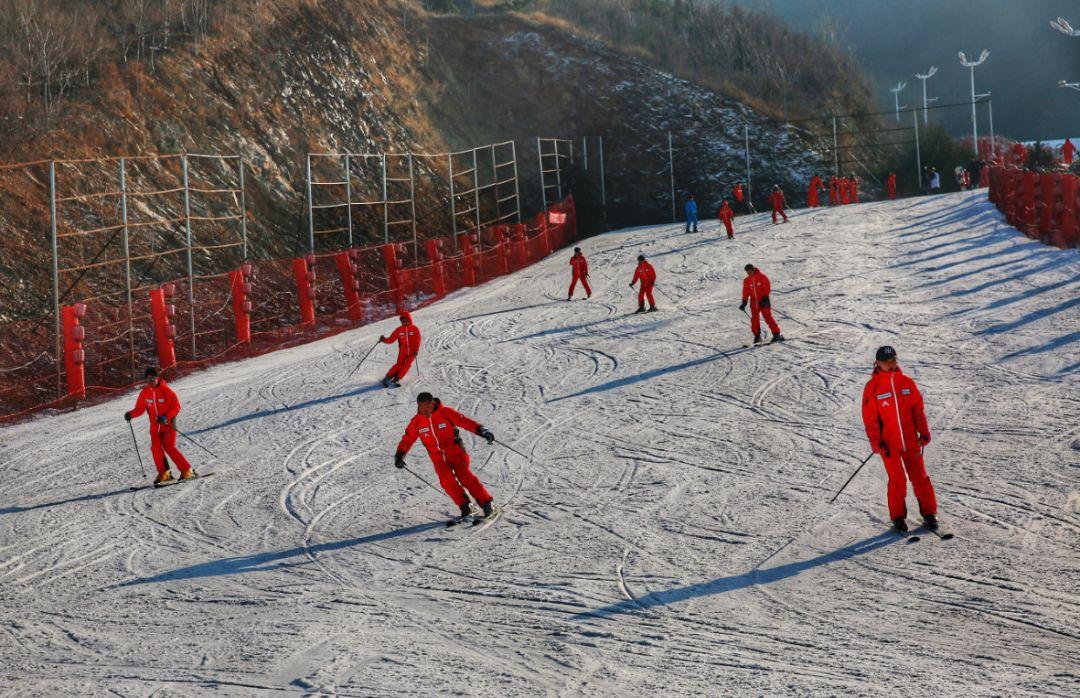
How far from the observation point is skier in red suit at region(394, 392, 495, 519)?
10.3 m

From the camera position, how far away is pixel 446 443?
1038 cm

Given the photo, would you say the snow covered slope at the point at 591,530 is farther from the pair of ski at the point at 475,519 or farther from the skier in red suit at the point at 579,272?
the skier in red suit at the point at 579,272

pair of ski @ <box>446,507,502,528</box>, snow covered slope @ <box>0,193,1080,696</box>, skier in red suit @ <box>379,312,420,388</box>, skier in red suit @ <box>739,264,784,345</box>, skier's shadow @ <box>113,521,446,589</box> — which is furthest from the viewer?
skier in red suit @ <box>739,264,784,345</box>

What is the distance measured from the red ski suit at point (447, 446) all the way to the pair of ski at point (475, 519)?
0.18 m

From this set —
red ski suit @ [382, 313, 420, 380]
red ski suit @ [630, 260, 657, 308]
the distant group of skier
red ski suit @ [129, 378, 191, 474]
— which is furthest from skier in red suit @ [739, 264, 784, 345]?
red ski suit @ [129, 378, 191, 474]

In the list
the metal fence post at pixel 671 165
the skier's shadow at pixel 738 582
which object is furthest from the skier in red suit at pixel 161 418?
the metal fence post at pixel 671 165

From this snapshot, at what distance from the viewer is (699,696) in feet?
21.7

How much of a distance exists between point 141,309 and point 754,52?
51.0 meters

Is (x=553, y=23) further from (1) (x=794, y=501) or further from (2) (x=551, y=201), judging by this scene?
(1) (x=794, y=501)

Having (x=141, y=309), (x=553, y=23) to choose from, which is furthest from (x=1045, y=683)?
(x=553, y=23)

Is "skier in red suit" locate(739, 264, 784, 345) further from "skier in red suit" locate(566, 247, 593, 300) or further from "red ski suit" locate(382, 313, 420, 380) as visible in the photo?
"skier in red suit" locate(566, 247, 593, 300)

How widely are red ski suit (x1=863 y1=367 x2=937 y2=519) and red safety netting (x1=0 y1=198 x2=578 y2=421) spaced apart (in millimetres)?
13702

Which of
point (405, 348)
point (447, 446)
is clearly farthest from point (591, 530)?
point (405, 348)

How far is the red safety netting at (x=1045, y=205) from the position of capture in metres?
22.4
